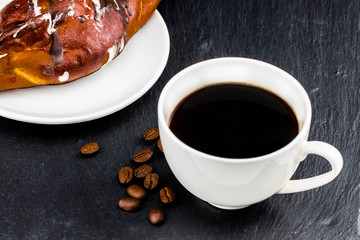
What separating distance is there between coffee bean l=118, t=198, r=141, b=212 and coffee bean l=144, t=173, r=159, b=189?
0.04 metres

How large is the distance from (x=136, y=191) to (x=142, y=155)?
0.31 ft

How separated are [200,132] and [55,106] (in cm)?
43

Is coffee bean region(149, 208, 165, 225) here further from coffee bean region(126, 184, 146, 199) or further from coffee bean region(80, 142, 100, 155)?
coffee bean region(80, 142, 100, 155)

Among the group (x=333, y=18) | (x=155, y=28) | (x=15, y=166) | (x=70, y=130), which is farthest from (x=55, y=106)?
(x=333, y=18)

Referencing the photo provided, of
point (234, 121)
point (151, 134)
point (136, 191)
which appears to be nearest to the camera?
point (234, 121)

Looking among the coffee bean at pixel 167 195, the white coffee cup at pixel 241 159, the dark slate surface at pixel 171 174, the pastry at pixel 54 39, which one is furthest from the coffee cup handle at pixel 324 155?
the pastry at pixel 54 39

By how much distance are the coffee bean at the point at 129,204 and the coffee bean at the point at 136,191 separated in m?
0.01

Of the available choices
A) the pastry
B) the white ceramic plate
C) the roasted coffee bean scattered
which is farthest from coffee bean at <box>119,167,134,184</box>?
the pastry

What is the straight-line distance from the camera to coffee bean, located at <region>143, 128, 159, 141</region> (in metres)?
1.31

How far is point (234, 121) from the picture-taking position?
3.64 feet

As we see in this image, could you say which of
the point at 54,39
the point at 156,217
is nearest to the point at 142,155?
the point at 156,217

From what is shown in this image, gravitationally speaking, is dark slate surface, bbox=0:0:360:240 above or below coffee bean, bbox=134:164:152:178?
below

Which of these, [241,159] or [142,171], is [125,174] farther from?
[241,159]

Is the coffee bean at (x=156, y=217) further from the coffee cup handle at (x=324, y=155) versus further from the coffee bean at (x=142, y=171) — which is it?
the coffee cup handle at (x=324, y=155)
